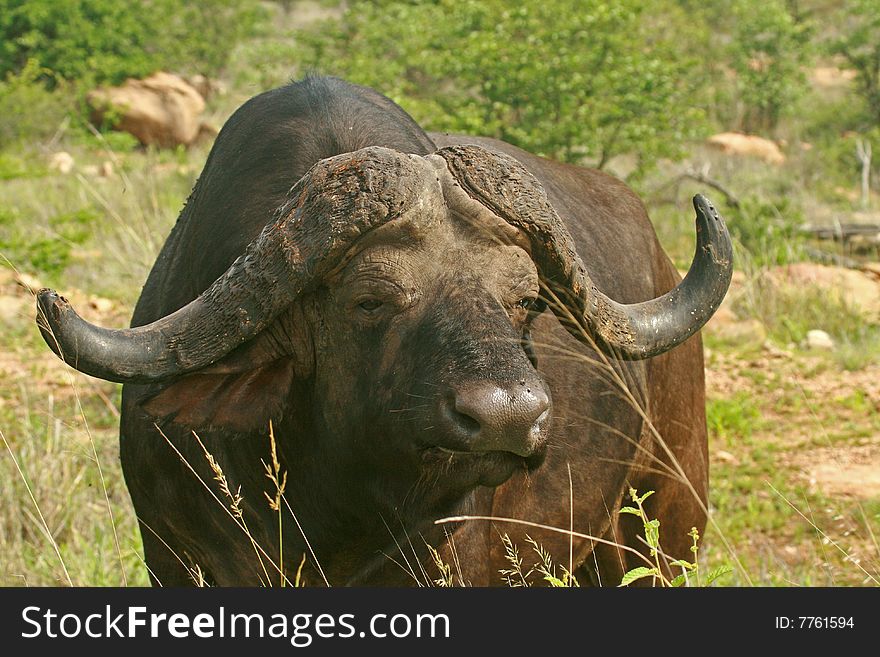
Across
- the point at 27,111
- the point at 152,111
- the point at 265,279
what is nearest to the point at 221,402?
the point at 265,279

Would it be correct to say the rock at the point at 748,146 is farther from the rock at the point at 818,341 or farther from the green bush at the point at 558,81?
the rock at the point at 818,341

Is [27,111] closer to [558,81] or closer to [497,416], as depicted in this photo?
[558,81]

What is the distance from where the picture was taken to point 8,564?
5.70 m

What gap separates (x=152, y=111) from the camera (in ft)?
78.5

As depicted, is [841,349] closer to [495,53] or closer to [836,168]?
[495,53]

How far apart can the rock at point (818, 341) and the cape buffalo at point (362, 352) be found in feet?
19.6

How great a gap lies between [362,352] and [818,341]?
24.8 feet

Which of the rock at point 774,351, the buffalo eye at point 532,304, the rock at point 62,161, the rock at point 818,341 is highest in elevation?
the buffalo eye at point 532,304

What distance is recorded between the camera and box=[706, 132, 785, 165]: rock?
1023 inches

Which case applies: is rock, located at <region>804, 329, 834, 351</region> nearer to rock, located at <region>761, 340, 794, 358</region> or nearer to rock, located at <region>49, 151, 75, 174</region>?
rock, located at <region>761, 340, 794, 358</region>

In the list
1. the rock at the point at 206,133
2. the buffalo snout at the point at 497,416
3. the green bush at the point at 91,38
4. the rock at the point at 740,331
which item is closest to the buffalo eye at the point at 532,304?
the buffalo snout at the point at 497,416

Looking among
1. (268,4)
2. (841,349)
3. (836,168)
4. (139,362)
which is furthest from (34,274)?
(268,4)

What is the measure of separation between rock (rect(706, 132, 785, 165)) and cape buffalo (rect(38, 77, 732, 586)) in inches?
878

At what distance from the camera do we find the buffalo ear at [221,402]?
3691 millimetres
